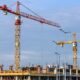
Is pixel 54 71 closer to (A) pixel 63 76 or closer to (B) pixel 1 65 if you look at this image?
(A) pixel 63 76

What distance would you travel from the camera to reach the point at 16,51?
198 metres

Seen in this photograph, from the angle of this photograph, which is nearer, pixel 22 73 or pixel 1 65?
pixel 22 73

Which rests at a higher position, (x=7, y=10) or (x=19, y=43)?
Answer: (x=7, y=10)

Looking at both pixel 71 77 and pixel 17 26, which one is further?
pixel 17 26

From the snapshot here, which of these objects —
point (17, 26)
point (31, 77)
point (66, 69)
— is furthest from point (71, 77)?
point (17, 26)

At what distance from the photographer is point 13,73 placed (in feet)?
559

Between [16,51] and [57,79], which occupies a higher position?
[16,51]

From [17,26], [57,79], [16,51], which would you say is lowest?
[57,79]

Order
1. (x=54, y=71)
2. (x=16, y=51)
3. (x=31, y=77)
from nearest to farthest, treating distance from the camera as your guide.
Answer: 1. (x=31, y=77)
2. (x=54, y=71)
3. (x=16, y=51)

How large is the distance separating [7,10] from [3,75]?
32611mm

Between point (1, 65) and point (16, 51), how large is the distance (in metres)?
15.0

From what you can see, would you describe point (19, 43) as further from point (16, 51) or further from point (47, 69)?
point (47, 69)

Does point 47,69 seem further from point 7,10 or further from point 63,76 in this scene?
point 7,10

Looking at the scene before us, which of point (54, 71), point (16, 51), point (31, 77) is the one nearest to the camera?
point (31, 77)
